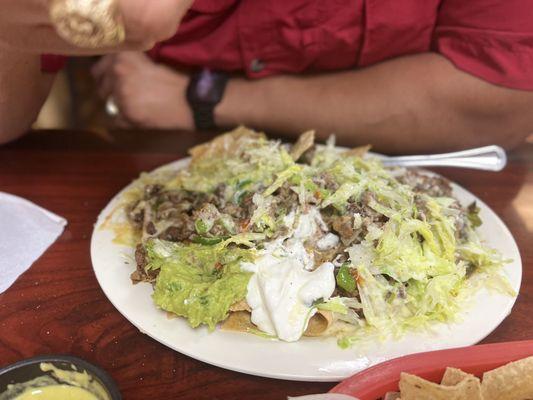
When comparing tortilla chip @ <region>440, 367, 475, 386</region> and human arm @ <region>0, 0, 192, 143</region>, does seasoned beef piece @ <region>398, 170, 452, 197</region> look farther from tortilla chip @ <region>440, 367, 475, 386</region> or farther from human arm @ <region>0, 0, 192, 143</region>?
human arm @ <region>0, 0, 192, 143</region>

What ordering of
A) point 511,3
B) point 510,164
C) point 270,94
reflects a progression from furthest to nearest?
point 270,94 → point 510,164 → point 511,3

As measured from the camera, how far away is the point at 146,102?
239cm

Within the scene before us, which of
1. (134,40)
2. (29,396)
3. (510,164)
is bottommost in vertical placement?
(510,164)

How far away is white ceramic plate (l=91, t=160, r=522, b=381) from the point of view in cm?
117

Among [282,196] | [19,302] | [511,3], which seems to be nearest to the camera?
[19,302]

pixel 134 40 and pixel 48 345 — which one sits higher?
pixel 134 40

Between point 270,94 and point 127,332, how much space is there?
1.29m

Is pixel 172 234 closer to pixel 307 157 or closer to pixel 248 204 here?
pixel 248 204

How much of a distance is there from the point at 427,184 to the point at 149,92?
4.11 ft

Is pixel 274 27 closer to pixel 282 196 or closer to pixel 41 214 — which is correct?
pixel 282 196

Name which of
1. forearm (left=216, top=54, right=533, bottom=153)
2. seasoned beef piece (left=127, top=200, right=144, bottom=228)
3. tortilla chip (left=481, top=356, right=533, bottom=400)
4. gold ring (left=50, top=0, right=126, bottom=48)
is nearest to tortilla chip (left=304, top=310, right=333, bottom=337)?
tortilla chip (left=481, top=356, right=533, bottom=400)

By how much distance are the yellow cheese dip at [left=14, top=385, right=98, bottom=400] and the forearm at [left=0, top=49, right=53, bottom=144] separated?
99 cm

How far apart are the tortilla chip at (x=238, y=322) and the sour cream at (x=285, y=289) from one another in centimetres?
2

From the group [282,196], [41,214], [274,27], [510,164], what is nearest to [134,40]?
[282,196]
